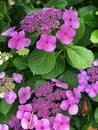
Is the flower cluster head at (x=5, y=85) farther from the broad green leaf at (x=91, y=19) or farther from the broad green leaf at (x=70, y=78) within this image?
the broad green leaf at (x=91, y=19)

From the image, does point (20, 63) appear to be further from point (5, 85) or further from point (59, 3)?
point (59, 3)

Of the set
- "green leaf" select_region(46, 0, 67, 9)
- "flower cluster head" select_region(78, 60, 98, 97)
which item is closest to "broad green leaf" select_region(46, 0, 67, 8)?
"green leaf" select_region(46, 0, 67, 9)

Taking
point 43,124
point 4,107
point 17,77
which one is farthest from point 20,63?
point 43,124

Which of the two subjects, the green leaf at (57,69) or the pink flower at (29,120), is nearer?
the pink flower at (29,120)

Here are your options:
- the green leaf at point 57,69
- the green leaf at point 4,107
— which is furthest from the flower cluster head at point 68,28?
the green leaf at point 4,107

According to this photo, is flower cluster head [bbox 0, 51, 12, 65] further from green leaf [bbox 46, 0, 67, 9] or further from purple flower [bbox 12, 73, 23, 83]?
green leaf [bbox 46, 0, 67, 9]

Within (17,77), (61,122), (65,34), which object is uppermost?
(65,34)

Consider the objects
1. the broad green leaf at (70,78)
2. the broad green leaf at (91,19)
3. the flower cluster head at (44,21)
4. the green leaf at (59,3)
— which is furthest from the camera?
the green leaf at (59,3)
